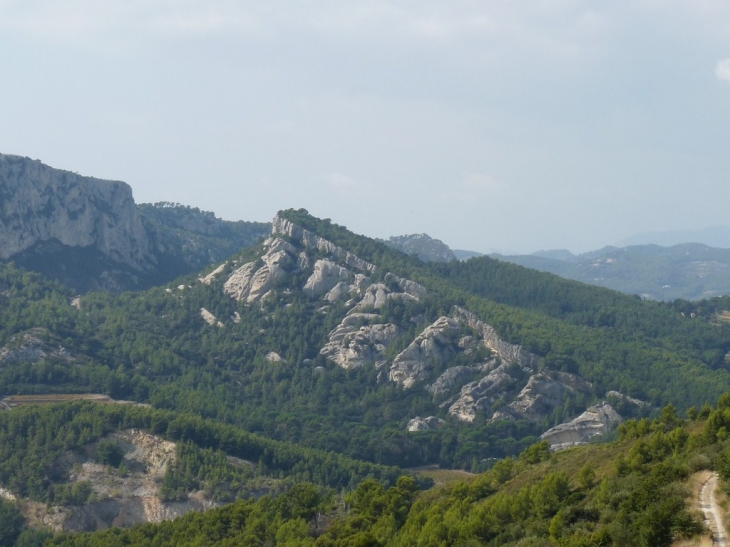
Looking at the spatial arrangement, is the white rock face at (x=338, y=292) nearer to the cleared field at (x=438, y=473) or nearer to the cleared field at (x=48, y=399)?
the cleared field at (x=48, y=399)

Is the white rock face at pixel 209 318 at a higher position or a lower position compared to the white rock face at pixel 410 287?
lower

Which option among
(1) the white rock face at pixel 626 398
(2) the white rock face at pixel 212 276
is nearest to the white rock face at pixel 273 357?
(2) the white rock face at pixel 212 276

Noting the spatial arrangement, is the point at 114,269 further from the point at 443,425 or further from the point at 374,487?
the point at 374,487

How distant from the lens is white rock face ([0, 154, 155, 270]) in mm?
172250

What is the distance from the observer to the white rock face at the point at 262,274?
155625 mm

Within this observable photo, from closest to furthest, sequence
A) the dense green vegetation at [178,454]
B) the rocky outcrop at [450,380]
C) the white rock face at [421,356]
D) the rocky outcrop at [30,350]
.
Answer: the dense green vegetation at [178,454] < the rocky outcrop at [30,350] < the rocky outcrop at [450,380] < the white rock face at [421,356]

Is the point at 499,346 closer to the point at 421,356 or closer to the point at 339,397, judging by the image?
the point at 421,356

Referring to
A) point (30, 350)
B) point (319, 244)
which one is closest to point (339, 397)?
point (319, 244)

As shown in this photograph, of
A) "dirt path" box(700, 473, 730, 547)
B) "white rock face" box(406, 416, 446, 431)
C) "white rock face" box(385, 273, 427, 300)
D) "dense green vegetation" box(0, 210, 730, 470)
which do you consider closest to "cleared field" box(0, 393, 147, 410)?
"dense green vegetation" box(0, 210, 730, 470)

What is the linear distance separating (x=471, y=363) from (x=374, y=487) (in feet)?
215

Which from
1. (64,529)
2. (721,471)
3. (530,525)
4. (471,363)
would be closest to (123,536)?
(64,529)

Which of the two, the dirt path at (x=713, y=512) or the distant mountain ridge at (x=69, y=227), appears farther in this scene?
the distant mountain ridge at (x=69, y=227)

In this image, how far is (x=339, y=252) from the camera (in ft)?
527

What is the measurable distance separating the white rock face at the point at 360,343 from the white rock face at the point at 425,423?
17.0 m
